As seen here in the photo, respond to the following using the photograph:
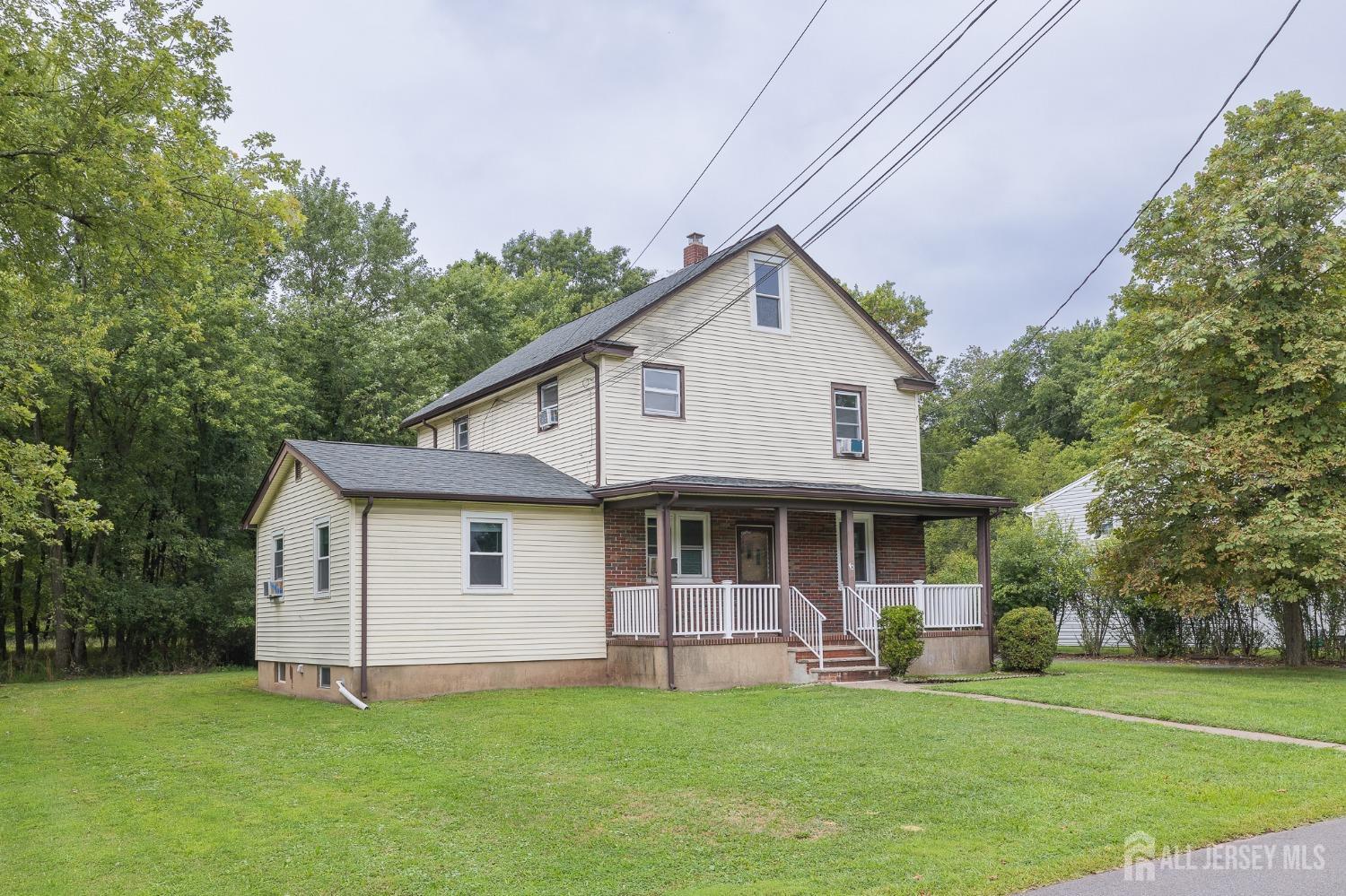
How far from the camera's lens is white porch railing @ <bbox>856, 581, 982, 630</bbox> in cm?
1981

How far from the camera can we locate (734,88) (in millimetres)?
13586

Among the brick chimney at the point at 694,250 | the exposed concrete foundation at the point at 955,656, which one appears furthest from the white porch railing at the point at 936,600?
the brick chimney at the point at 694,250

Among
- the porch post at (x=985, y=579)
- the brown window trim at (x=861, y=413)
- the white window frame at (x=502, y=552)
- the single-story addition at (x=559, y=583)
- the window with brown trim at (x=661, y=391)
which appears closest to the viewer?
the single-story addition at (x=559, y=583)

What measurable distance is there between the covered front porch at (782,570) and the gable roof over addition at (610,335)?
3005mm

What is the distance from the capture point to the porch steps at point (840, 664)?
18.1m

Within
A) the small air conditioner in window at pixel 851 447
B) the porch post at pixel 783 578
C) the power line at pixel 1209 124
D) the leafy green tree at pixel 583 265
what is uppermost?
the leafy green tree at pixel 583 265

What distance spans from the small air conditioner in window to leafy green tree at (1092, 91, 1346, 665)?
4746mm

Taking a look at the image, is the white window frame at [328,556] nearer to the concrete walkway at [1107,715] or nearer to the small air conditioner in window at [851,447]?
the concrete walkway at [1107,715]

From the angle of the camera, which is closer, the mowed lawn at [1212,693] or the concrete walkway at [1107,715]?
the concrete walkway at [1107,715]

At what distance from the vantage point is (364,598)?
16906 millimetres

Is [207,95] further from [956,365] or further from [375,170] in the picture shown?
[956,365]

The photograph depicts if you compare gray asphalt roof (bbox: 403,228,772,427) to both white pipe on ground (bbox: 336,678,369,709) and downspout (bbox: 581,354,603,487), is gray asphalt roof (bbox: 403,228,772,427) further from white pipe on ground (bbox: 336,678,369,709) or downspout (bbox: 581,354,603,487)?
white pipe on ground (bbox: 336,678,369,709)

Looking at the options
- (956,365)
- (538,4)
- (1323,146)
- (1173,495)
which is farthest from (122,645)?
(956,365)

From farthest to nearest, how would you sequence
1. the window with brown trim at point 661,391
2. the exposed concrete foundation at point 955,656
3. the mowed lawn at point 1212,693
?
the window with brown trim at point 661,391, the exposed concrete foundation at point 955,656, the mowed lawn at point 1212,693
